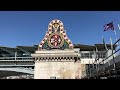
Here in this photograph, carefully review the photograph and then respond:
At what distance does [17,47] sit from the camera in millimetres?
78312

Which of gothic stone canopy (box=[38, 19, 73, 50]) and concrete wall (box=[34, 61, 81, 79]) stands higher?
gothic stone canopy (box=[38, 19, 73, 50])

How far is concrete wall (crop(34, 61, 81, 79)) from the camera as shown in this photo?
1464 inches

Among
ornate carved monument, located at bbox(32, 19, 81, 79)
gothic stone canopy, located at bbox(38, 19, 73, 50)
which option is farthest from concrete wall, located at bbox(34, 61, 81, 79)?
gothic stone canopy, located at bbox(38, 19, 73, 50)

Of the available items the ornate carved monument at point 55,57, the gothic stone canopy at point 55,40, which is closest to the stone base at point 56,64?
the ornate carved monument at point 55,57

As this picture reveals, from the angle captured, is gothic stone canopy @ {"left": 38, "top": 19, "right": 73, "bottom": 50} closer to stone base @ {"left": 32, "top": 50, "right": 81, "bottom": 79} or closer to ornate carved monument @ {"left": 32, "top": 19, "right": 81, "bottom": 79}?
ornate carved monument @ {"left": 32, "top": 19, "right": 81, "bottom": 79}

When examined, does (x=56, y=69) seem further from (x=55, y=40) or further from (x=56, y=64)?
(x=55, y=40)

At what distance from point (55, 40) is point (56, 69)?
356cm

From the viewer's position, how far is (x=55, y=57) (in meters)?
38.4

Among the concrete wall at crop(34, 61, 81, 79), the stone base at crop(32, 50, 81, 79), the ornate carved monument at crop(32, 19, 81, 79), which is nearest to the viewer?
the concrete wall at crop(34, 61, 81, 79)

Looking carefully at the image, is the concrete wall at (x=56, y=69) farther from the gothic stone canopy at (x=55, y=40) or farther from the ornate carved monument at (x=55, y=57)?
the gothic stone canopy at (x=55, y=40)

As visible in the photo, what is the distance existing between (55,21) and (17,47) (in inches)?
1569

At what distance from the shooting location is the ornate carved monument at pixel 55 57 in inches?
1484
